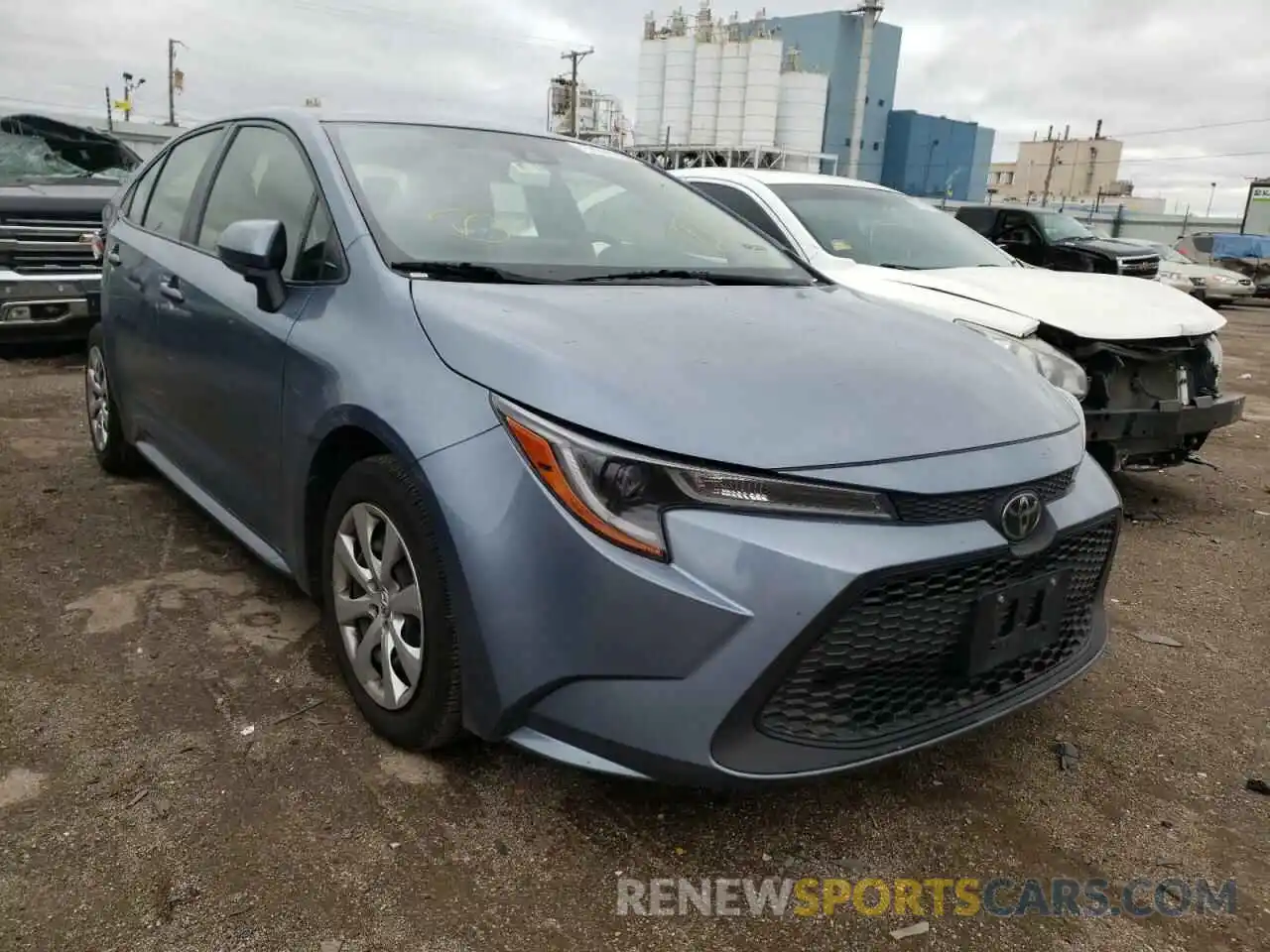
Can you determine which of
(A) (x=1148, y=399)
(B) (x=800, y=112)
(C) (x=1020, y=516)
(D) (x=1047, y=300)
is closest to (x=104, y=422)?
(C) (x=1020, y=516)

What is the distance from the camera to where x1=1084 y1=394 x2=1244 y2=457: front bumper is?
4.30 m

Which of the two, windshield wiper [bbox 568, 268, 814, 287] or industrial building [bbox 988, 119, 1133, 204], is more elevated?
industrial building [bbox 988, 119, 1133, 204]

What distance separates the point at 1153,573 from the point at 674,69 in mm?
44383

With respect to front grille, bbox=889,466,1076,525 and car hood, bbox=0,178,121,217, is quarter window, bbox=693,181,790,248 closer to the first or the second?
front grille, bbox=889,466,1076,525

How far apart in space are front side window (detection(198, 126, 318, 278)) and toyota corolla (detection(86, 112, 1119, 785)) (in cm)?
2

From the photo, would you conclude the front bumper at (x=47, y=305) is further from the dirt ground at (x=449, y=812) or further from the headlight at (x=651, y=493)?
the headlight at (x=651, y=493)

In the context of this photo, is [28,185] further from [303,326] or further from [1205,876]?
[1205,876]

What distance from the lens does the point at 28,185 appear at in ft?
23.6

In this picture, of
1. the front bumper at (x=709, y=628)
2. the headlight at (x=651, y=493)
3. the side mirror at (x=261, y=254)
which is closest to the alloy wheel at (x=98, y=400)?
the side mirror at (x=261, y=254)

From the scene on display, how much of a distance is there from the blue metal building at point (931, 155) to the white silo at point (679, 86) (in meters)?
12.7

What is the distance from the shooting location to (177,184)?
12.4ft

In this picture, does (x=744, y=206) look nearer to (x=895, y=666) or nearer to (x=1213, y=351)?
(x=1213, y=351)

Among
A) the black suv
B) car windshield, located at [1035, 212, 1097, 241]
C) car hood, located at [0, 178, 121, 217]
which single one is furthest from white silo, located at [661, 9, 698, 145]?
car hood, located at [0, 178, 121, 217]

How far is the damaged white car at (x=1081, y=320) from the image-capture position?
14.1 ft
